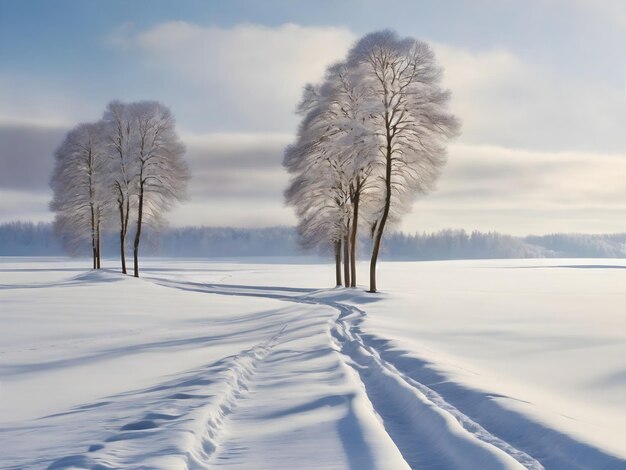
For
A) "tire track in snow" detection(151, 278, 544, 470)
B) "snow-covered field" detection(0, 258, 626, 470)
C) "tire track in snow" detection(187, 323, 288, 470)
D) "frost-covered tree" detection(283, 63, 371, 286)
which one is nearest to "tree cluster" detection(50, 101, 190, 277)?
"frost-covered tree" detection(283, 63, 371, 286)

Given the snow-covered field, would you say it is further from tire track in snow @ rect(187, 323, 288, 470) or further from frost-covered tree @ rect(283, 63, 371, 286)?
frost-covered tree @ rect(283, 63, 371, 286)

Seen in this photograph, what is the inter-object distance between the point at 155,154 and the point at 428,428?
32.0 m

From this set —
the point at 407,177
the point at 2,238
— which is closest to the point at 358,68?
the point at 407,177

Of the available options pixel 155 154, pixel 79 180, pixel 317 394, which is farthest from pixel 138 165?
pixel 317 394

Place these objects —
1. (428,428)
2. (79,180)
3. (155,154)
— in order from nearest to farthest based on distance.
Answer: (428,428)
(155,154)
(79,180)

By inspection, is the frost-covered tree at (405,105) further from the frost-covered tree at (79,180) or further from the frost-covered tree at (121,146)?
the frost-covered tree at (79,180)

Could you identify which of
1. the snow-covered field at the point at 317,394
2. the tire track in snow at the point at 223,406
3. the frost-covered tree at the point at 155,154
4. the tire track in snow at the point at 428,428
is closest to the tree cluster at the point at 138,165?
the frost-covered tree at the point at 155,154

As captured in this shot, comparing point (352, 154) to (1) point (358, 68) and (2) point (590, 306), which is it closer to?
(1) point (358, 68)

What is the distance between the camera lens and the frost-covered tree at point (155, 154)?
3450 cm

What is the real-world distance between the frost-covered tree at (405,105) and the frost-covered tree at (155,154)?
1596 centimetres

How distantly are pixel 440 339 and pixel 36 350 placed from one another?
332 inches

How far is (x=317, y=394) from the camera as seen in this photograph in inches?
267

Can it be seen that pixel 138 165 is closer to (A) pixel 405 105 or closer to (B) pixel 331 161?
(B) pixel 331 161

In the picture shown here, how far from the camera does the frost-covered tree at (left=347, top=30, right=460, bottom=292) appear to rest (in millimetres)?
22438
